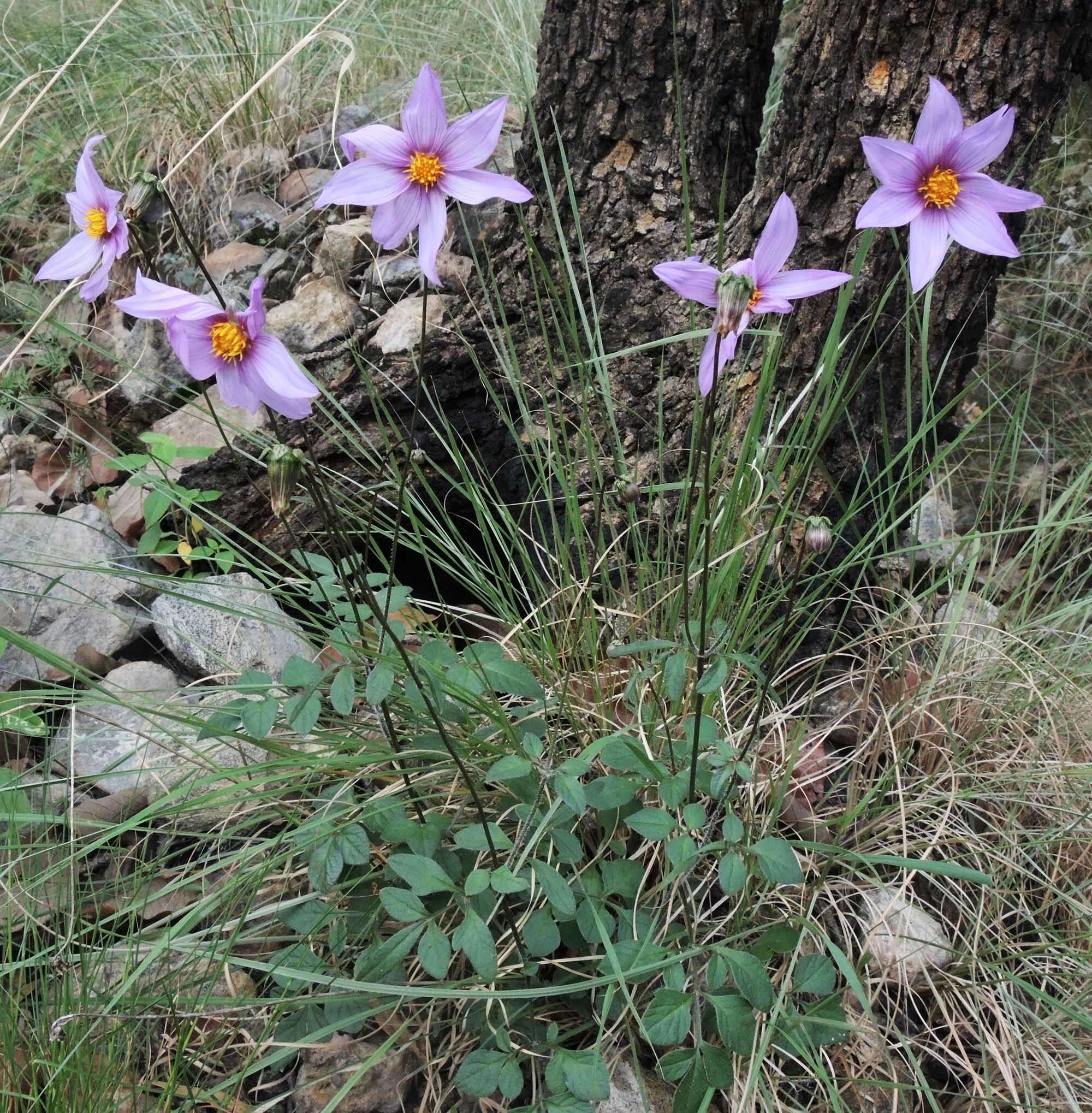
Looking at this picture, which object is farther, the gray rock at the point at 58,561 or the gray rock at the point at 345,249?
the gray rock at the point at 345,249

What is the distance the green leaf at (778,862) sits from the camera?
1160mm

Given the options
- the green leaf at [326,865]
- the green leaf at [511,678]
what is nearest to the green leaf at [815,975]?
the green leaf at [511,678]

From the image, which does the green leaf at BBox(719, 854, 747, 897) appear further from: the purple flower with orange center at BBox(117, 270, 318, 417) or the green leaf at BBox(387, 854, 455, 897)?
the purple flower with orange center at BBox(117, 270, 318, 417)

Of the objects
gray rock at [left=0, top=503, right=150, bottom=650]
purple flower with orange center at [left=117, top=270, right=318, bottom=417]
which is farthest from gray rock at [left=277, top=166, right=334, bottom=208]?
purple flower with orange center at [left=117, top=270, right=318, bottom=417]

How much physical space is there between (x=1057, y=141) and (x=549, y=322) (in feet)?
6.57

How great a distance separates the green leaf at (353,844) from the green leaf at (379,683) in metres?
0.19

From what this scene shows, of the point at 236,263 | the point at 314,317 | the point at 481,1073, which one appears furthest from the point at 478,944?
the point at 236,263

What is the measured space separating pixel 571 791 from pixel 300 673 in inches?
15.3

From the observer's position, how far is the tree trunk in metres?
1.57

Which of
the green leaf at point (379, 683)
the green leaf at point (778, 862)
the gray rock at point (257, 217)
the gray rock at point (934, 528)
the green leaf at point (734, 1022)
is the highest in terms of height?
the green leaf at point (379, 683)

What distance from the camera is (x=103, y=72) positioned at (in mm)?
3350

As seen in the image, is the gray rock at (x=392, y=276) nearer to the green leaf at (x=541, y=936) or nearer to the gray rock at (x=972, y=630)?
the gray rock at (x=972, y=630)

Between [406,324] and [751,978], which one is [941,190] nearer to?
[751,978]

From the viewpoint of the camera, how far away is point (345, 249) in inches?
98.0
